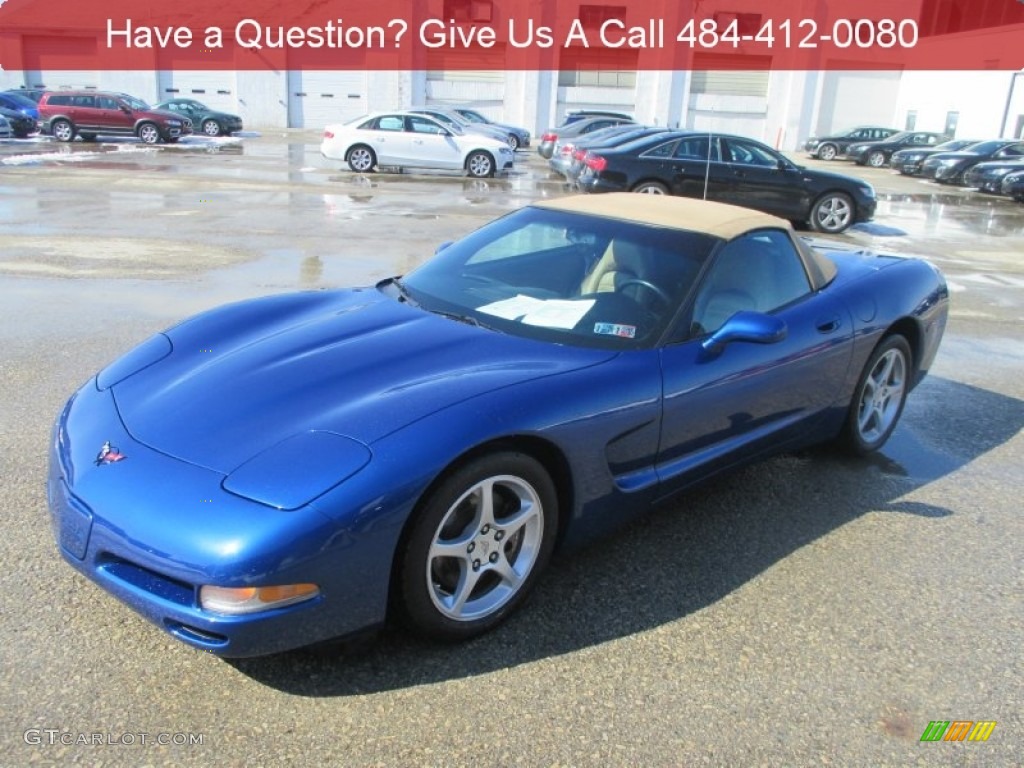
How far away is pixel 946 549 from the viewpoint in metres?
3.77

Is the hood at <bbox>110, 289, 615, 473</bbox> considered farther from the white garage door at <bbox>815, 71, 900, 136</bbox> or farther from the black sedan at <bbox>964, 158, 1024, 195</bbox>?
the white garage door at <bbox>815, 71, 900, 136</bbox>

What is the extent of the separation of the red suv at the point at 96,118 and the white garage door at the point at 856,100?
32.6m

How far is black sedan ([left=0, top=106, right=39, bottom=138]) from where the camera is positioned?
88.7 feet

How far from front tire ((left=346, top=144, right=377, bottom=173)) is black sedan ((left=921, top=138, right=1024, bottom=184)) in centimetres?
1706

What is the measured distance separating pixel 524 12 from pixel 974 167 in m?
24.8

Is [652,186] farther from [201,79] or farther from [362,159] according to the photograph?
[201,79]

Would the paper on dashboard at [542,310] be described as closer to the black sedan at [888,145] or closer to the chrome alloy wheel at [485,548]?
the chrome alloy wheel at [485,548]

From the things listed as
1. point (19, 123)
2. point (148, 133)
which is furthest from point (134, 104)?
point (19, 123)

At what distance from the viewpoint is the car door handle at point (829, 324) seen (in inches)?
163

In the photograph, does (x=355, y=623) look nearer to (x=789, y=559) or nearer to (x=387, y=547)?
(x=387, y=547)

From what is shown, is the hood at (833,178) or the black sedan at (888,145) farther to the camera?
the black sedan at (888,145)

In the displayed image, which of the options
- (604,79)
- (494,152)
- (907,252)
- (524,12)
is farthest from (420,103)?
(907,252)

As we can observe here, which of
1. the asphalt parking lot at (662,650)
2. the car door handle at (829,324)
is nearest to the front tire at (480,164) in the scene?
the asphalt parking lot at (662,650)

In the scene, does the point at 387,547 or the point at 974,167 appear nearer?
the point at 387,547
